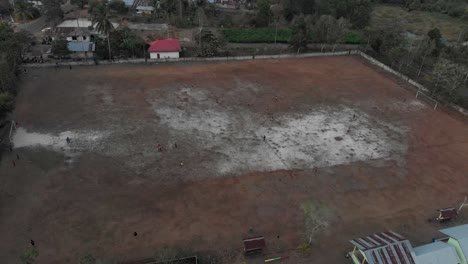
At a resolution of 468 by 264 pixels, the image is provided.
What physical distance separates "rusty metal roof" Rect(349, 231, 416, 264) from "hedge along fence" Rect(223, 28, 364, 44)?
41.9 m

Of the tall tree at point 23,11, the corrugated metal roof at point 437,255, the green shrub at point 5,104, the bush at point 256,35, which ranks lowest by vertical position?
the corrugated metal roof at point 437,255

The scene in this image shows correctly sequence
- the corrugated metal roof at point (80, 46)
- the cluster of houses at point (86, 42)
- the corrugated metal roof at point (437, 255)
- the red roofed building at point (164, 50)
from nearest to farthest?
the corrugated metal roof at point (437, 255), the corrugated metal roof at point (80, 46), the cluster of houses at point (86, 42), the red roofed building at point (164, 50)

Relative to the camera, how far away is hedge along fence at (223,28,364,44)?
2231 inches

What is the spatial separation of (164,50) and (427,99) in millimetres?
34097

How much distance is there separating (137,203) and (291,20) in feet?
167

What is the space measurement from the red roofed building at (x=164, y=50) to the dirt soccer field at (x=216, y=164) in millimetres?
4266

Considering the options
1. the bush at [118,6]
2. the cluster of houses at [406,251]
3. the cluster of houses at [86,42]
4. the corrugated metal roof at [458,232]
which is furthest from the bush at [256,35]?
the corrugated metal roof at [458,232]

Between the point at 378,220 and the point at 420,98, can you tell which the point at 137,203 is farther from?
the point at 420,98

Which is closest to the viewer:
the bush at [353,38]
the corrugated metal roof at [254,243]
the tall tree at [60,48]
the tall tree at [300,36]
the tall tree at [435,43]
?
the corrugated metal roof at [254,243]

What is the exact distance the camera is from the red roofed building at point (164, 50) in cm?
4841

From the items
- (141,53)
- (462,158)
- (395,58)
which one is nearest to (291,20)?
(395,58)

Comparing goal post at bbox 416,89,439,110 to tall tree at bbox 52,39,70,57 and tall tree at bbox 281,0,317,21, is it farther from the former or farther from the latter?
tall tree at bbox 52,39,70,57

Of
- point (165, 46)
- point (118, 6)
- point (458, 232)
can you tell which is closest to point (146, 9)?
point (118, 6)

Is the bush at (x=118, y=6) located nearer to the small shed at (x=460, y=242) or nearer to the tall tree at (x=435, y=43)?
the tall tree at (x=435, y=43)
